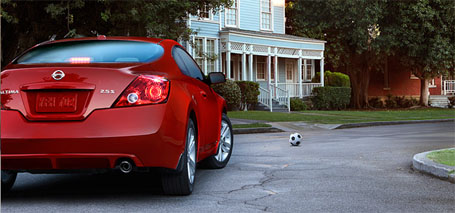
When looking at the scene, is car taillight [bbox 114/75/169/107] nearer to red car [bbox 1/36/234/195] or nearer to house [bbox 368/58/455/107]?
red car [bbox 1/36/234/195]

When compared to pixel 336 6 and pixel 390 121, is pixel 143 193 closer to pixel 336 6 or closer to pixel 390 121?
pixel 390 121

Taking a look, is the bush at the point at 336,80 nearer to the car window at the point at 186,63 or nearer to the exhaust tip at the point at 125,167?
the car window at the point at 186,63

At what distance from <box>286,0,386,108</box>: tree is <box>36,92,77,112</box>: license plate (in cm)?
3182

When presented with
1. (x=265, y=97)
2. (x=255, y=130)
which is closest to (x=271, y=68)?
(x=265, y=97)

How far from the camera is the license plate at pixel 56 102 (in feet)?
17.8

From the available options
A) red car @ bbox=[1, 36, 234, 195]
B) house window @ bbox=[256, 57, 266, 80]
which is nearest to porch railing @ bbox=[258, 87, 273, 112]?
house window @ bbox=[256, 57, 266, 80]

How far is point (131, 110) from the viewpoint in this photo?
17.8 ft

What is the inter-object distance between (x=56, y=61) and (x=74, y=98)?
25.9 inches

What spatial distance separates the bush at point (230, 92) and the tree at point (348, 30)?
10.9m

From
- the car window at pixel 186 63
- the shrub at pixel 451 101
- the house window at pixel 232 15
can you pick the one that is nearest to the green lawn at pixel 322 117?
the house window at pixel 232 15

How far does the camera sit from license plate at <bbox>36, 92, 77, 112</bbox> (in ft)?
17.8

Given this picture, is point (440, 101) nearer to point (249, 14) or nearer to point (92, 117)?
point (249, 14)

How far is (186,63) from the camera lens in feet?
23.5

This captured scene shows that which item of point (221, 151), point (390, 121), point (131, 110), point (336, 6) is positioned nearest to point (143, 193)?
point (131, 110)
